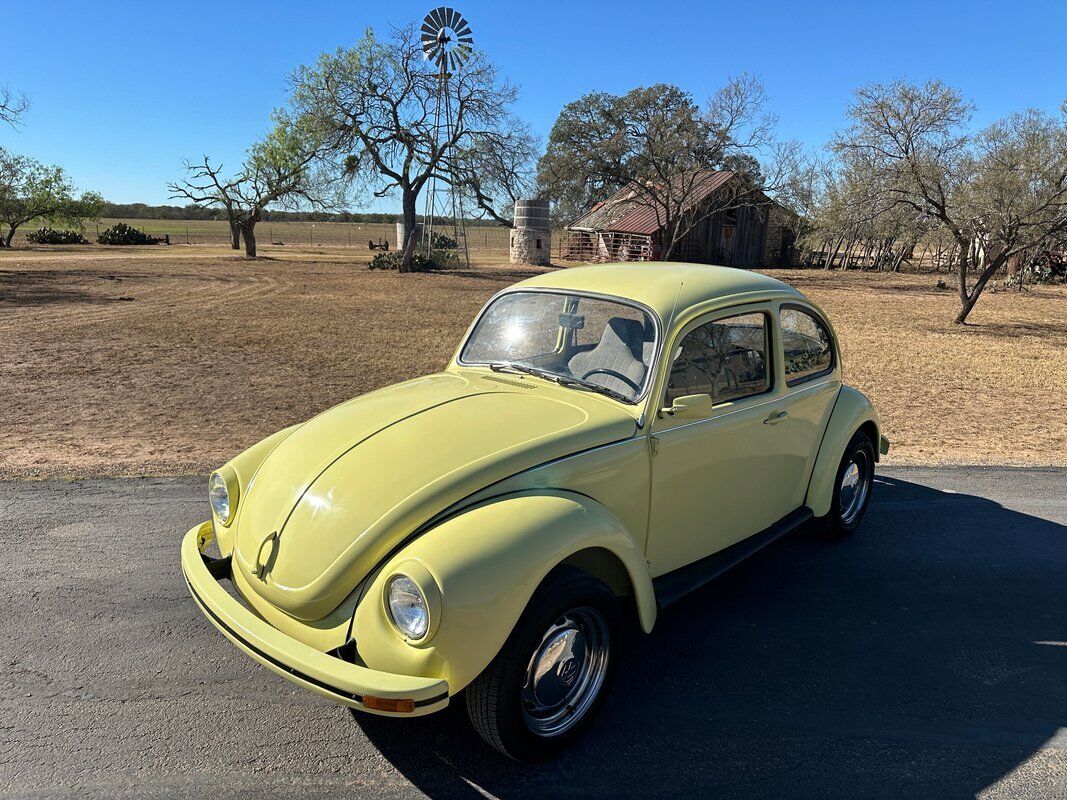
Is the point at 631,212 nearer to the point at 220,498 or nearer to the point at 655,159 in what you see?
the point at 655,159

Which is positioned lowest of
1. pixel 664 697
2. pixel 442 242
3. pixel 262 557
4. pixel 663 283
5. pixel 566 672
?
pixel 664 697

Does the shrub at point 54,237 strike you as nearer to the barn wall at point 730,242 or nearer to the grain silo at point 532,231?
the grain silo at point 532,231

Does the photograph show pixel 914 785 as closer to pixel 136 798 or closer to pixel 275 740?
pixel 275 740

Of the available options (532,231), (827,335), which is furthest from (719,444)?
(532,231)

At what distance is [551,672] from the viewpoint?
280cm

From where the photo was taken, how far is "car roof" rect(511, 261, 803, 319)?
367 cm

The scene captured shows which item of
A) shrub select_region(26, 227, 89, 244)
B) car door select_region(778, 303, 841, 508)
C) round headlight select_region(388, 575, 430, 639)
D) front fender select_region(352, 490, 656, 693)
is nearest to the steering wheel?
front fender select_region(352, 490, 656, 693)

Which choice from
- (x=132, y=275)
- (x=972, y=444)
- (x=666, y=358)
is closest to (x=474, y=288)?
(x=132, y=275)

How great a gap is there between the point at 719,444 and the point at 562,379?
0.85m

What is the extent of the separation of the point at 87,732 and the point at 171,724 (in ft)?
1.02

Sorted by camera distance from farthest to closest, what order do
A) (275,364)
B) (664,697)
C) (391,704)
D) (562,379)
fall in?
1. (275,364)
2. (562,379)
3. (664,697)
4. (391,704)

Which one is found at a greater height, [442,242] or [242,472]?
[442,242]

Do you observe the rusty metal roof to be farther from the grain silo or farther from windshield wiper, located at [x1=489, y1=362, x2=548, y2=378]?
windshield wiper, located at [x1=489, y1=362, x2=548, y2=378]

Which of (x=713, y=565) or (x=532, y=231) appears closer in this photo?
(x=713, y=565)
